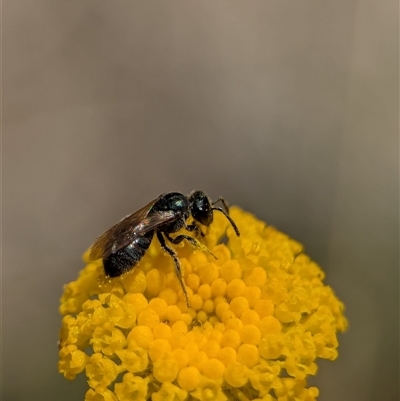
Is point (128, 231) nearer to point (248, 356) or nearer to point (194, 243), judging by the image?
point (194, 243)

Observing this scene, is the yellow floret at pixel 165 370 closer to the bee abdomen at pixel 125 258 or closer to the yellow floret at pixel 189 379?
the yellow floret at pixel 189 379

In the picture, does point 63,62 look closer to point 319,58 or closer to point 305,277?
point 319,58

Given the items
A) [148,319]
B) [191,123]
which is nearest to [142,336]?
[148,319]

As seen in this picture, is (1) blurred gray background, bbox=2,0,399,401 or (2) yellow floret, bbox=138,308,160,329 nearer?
(2) yellow floret, bbox=138,308,160,329

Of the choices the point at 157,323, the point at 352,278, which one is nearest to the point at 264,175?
the point at 352,278

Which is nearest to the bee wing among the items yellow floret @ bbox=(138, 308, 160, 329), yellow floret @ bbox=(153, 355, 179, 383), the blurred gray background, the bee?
the bee

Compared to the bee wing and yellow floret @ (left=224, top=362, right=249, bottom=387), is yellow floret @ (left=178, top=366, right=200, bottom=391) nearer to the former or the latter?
yellow floret @ (left=224, top=362, right=249, bottom=387)
